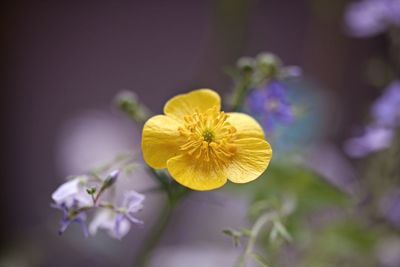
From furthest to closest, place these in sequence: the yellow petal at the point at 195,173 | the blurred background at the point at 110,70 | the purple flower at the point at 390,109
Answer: the blurred background at the point at 110,70
the purple flower at the point at 390,109
the yellow petal at the point at 195,173

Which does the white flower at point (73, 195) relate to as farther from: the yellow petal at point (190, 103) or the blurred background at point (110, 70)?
the blurred background at point (110, 70)

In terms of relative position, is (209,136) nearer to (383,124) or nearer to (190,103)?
(190,103)

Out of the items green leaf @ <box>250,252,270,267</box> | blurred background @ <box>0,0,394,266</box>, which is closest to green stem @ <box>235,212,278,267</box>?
green leaf @ <box>250,252,270,267</box>

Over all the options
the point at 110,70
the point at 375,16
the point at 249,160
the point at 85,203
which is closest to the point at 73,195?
the point at 85,203

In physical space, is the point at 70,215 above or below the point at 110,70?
above

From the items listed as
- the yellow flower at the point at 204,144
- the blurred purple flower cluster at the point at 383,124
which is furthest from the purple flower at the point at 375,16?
the yellow flower at the point at 204,144

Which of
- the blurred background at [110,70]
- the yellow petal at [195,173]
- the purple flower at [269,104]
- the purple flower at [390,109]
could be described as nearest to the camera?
the yellow petal at [195,173]

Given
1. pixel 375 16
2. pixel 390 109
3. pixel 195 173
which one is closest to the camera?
pixel 195 173

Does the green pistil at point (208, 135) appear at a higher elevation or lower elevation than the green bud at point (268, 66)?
lower

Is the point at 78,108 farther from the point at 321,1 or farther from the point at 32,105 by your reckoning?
the point at 321,1
